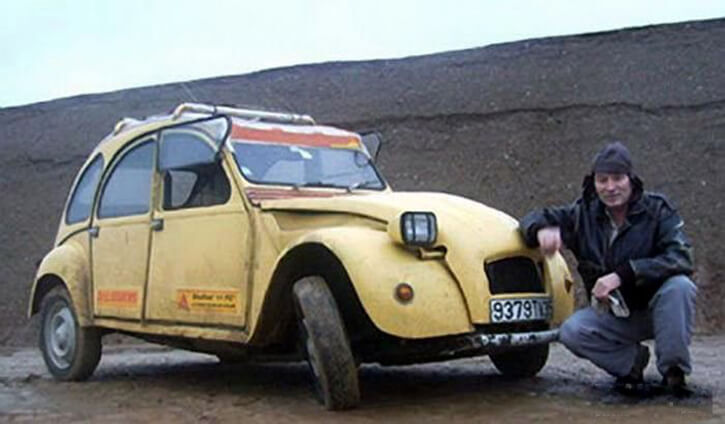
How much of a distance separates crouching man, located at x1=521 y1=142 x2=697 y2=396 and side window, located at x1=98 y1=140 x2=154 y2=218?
9.58 ft

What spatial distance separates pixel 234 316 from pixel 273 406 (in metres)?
0.59

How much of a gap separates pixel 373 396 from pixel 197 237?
1.54 meters

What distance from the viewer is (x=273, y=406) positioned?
214 inches

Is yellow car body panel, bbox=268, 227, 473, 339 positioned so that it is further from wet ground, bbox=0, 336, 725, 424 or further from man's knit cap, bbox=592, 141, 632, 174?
man's knit cap, bbox=592, 141, 632, 174

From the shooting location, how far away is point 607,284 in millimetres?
4895

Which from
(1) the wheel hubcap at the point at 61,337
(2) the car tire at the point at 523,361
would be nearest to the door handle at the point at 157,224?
(1) the wheel hubcap at the point at 61,337

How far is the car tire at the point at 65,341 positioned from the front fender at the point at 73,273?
99 millimetres

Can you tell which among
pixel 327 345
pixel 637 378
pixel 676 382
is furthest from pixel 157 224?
pixel 676 382

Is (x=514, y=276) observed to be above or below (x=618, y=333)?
above

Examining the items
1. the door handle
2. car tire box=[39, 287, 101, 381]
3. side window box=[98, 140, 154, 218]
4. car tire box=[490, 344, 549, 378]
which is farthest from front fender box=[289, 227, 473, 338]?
car tire box=[39, 287, 101, 381]

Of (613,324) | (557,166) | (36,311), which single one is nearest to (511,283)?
(613,324)

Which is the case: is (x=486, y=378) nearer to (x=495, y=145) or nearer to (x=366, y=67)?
(x=495, y=145)

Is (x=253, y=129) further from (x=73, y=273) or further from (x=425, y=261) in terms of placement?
(x=425, y=261)

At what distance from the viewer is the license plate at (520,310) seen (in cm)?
488
